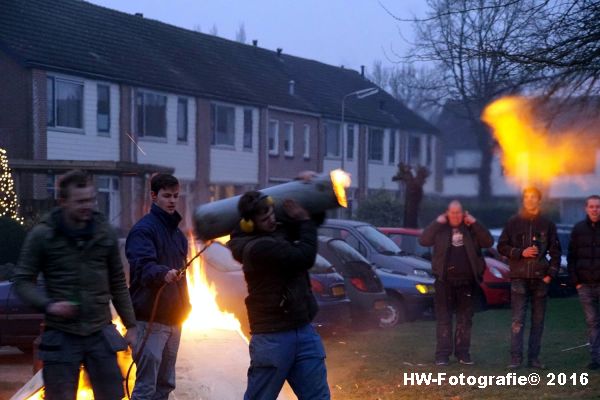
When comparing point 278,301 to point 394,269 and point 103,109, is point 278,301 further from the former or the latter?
point 103,109

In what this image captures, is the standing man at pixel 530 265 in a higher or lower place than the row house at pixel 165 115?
lower

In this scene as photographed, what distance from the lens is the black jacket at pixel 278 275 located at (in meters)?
5.83

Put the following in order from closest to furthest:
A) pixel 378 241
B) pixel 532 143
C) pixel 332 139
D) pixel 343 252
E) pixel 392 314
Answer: pixel 343 252 → pixel 392 314 → pixel 532 143 → pixel 378 241 → pixel 332 139

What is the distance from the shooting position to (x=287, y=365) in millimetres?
5922

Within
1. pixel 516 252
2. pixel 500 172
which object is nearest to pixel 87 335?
pixel 516 252

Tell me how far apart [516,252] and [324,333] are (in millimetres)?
3867

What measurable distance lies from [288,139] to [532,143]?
24.9m

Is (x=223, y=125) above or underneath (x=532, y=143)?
above

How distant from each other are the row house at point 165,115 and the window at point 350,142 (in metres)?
0.06

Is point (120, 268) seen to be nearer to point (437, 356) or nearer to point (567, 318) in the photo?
point (437, 356)

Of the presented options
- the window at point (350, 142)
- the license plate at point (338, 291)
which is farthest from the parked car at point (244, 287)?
the window at point (350, 142)

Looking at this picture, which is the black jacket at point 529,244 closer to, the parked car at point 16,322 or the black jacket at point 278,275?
the black jacket at point 278,275

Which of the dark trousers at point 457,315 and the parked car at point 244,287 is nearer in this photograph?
the dark trousers at point 457,315

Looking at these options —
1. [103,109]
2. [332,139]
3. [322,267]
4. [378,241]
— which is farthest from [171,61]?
[322,267]
